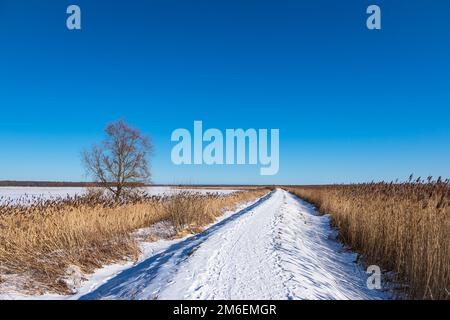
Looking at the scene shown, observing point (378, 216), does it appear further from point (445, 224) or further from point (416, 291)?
point (416, 291)

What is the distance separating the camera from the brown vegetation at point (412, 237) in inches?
184

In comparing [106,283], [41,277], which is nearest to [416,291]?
[106,283]

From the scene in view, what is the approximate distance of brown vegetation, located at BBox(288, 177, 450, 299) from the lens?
15.3 ft

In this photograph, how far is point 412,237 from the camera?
5.68 metres

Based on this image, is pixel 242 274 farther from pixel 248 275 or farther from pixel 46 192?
pixel 46 192

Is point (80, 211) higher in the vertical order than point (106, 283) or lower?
higher

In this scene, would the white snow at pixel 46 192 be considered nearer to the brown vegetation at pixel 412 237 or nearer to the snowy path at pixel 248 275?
the snowy path at pixel 248 275

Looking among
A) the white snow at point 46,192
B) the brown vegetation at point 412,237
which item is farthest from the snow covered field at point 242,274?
the white snow at point 46,192

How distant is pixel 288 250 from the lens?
23.0 ft

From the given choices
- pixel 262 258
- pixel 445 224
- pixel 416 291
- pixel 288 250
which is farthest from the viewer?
pixel 288 250

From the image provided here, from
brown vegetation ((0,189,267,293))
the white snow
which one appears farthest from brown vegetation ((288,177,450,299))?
the white snow

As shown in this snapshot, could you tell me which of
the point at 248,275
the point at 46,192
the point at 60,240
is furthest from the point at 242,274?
the point at 46,192

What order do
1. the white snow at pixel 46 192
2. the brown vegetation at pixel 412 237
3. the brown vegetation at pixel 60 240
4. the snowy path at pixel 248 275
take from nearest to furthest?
the snowy path at pixel 248 275, the brown vegetation at pixel 412 237, the brown vegetation at pixel 60 240, the white snow at pixel 46 192
